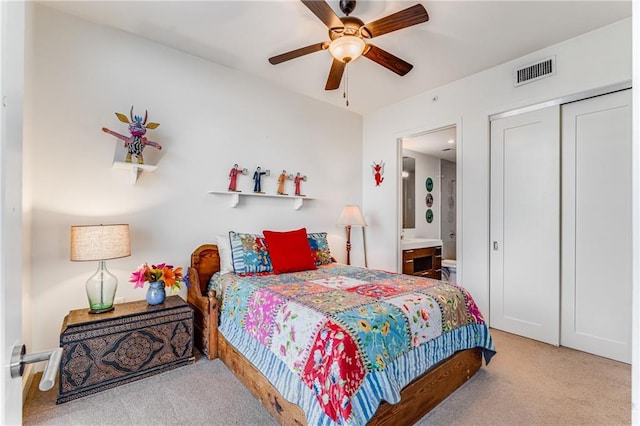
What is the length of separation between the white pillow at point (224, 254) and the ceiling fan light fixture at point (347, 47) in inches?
76.8

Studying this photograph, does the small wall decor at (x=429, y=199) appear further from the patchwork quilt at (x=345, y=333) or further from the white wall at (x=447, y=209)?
the patchwork quilt at (x=345, y=333)

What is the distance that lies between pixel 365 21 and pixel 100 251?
2.67 meters

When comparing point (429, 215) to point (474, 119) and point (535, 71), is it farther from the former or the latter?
point (535, 71)

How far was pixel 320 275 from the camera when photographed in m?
2.81

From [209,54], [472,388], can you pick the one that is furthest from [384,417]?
[209,54]

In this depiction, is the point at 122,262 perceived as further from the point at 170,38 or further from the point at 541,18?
the point at 541,18

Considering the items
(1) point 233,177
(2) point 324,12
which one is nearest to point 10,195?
(2) point 324,12

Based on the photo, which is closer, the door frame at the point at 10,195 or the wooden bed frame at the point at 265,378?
the door frame at the point at 10,195

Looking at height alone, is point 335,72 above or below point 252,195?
above

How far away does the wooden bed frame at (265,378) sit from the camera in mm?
1657

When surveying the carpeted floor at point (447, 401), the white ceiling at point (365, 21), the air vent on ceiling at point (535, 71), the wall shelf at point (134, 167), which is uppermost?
the white ceiling at point (365, 21)

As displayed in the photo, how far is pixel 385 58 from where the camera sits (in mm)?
2338

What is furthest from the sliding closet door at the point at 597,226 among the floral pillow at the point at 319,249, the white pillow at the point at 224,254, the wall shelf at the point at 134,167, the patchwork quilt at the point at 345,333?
the wall shelf at the point at 134,167

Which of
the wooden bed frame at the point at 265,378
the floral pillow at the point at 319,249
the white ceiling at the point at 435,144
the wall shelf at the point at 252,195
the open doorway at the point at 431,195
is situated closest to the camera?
the wooden bed frame at the point at 265,378
